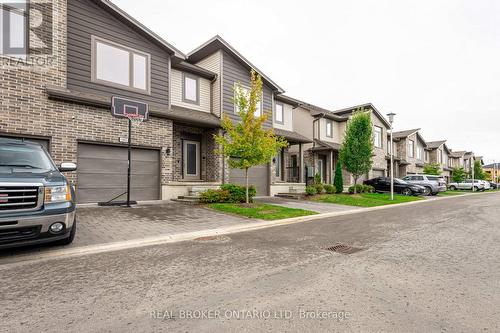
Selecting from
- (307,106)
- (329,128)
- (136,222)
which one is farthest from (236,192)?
(329,128)

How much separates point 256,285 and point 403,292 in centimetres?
193

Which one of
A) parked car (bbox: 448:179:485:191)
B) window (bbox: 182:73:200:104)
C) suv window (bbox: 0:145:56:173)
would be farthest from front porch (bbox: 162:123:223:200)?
parked car (bbox: 448:179:485:191)

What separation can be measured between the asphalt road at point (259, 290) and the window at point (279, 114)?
15.1m

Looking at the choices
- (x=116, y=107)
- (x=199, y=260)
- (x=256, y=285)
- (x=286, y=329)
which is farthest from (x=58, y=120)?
(x=286, y=329)

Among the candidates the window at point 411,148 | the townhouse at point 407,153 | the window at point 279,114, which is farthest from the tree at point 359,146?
the window at point 411,148

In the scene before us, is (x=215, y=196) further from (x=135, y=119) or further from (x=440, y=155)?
(x=440, y=155)

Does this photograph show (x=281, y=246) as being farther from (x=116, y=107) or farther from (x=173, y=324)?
(x=116, y=107)

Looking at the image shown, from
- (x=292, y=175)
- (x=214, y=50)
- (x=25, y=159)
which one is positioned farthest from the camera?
(x=292, y=175)

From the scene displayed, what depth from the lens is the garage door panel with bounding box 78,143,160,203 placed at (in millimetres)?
10938

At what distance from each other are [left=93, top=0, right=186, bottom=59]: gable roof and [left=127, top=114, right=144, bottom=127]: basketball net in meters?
4.17

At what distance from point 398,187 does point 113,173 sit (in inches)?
931

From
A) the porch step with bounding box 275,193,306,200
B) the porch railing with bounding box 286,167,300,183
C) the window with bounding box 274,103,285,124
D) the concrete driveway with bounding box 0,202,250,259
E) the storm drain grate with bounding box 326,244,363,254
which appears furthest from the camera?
the porch railing with bounding box 286,167,300,183

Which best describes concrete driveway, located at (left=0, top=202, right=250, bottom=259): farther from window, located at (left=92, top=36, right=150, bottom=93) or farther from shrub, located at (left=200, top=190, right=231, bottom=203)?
window, located at (left=92, top=36, right=150, bottom=93)

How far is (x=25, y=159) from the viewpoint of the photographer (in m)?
5.65
